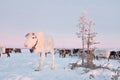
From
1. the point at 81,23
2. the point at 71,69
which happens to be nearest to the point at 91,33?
the point at 81,23

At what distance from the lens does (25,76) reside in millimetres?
13719

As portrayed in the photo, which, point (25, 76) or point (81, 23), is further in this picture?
point (81, 23)

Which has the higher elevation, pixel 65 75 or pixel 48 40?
pixel 48 40

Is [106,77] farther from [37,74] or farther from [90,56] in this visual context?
[90,56]

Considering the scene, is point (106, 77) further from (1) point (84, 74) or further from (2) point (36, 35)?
(2) point (36, 35)

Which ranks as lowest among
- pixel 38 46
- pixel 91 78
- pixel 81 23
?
pixel 91 78

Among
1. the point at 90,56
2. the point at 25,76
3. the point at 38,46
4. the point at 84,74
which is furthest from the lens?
the point at 90,56

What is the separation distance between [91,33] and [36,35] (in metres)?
27.3

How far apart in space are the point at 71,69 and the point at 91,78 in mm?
2652

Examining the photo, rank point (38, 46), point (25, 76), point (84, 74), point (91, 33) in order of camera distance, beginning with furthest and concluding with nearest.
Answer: point (91, 33), point (38, 46), point (84, 74), point (25, 76)

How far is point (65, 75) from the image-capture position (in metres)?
14.5

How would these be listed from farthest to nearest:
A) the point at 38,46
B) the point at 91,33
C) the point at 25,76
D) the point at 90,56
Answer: the point at 91,33, the point at 90,56, the point at 38,46, the point at 25,76

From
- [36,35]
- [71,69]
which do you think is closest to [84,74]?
[71,69]

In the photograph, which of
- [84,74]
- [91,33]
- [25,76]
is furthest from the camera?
[91,33]
